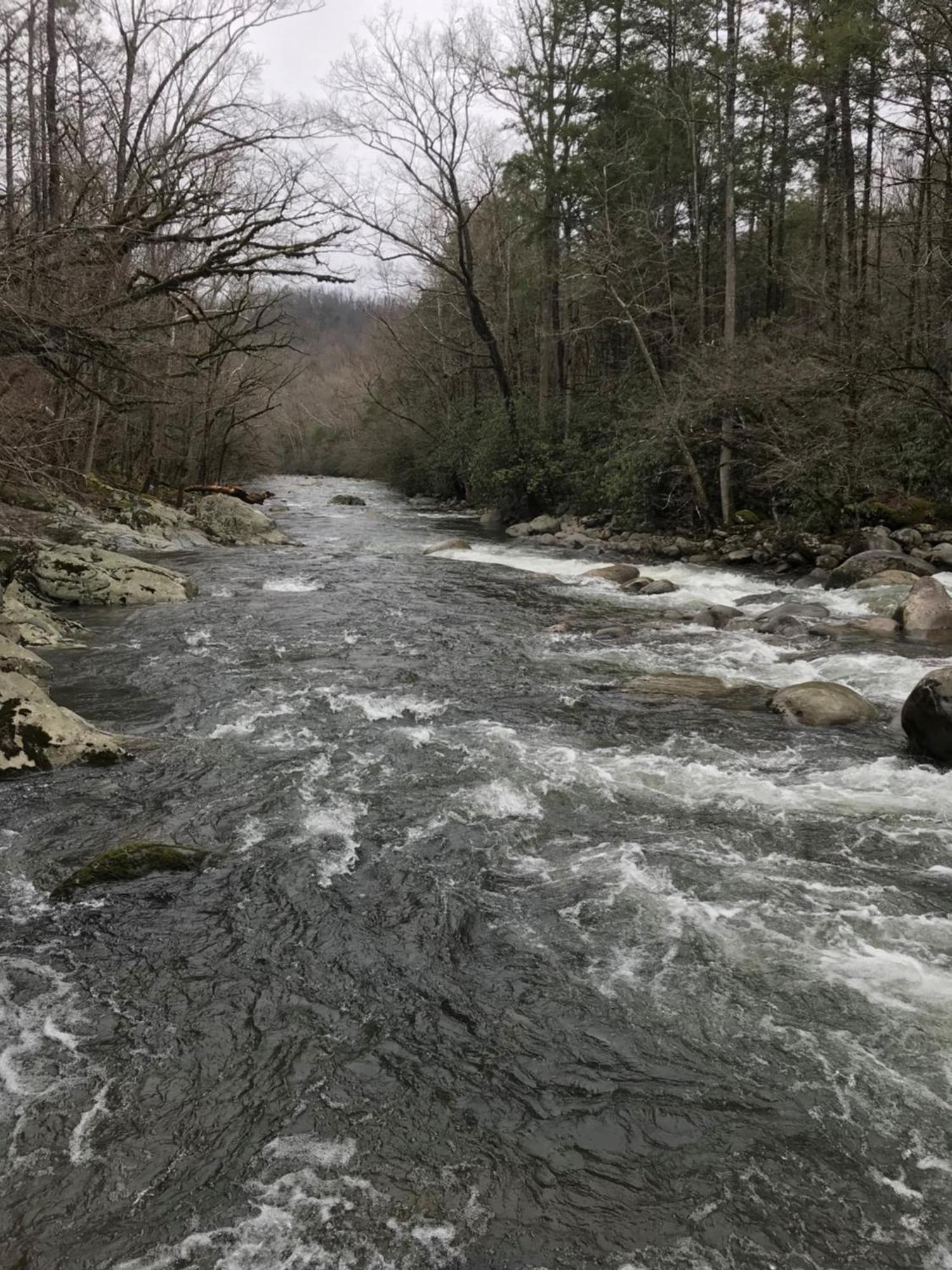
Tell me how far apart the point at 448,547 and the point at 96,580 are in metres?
8.91

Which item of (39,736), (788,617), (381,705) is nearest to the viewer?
(39,736)

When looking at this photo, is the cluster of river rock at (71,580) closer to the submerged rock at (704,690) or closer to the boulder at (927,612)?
the submerged rock at (704,690)

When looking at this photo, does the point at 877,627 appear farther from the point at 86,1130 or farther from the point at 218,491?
the point at 218,491

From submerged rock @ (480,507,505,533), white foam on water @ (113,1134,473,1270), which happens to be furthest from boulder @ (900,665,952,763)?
submerged rock @ (480,507,505,533)

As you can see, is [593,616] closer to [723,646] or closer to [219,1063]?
[723,646]

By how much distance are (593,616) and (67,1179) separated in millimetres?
10498

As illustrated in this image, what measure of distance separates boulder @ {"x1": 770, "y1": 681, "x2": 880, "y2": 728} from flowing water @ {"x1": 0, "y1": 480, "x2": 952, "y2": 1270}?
0.91 feet

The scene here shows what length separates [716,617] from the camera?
1227 cm

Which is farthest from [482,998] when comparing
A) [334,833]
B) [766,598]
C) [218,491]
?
[218,491]

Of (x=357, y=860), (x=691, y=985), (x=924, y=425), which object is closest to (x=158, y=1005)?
(x=357, y=860)

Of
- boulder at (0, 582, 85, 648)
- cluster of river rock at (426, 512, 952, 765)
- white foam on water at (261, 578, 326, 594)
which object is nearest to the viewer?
cluster of river rock at (426, 512, 952, 765)

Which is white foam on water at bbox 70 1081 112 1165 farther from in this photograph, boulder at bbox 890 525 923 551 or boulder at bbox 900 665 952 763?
boulder at bbox 890 525 923 551

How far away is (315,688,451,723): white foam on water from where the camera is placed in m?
8.38

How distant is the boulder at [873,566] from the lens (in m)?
14.0
